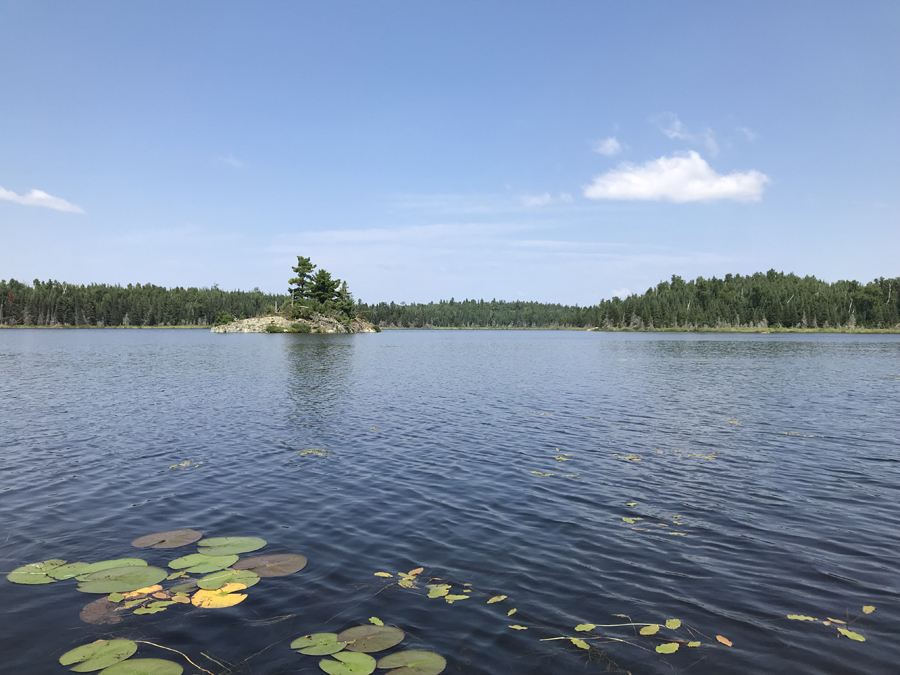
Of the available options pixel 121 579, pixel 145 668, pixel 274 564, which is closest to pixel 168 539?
pixel 121 579

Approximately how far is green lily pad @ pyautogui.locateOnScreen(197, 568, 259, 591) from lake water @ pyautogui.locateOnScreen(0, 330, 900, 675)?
0.24 meters

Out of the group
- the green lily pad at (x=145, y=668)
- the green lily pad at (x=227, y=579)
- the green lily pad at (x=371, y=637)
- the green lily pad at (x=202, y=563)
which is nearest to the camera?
the green lily pad at (x=145, y=668)

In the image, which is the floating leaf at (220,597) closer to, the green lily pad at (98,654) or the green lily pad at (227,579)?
the green lily pad at (227,579)

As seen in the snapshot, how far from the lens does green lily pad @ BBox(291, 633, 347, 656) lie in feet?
27.0

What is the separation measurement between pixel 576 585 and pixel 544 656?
2710 millimetres

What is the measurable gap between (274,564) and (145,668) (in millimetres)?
3900

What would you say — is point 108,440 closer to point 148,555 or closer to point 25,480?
point 25,480

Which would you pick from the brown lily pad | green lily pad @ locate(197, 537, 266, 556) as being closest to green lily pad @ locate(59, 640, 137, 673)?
the brown lily pad

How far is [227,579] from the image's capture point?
10.8 meters

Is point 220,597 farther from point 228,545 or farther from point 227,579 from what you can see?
point 228,545

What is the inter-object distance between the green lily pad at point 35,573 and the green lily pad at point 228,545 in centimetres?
282

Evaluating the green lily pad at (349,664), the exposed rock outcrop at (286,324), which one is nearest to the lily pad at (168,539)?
the green lily pad at (349,664)

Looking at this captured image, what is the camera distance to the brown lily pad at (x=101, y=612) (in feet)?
30.1

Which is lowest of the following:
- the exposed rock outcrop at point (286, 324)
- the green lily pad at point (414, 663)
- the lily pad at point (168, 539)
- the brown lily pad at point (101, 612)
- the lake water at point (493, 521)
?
the lake water at point (493, 521)
